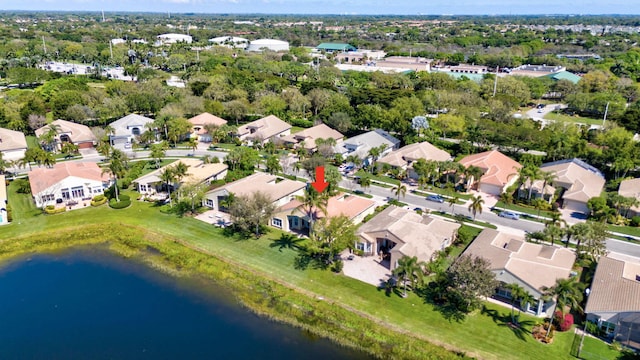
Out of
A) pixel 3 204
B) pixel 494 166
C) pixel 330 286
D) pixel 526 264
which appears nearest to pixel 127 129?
pixel 3 204

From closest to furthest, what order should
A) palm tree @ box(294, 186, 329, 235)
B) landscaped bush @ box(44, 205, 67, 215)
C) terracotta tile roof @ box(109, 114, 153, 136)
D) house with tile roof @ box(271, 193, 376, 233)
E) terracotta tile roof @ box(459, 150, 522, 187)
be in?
palm tree @ box(294, 186, 329, 235), house with tile roof @ box(271, 193, 376, 233), landscaped bush @ box(44, 205, 67, 215), terracotta tile roof @ box(459, 150, 522, 187), terracotta tile roof @ box(109, 114, 153, 136)

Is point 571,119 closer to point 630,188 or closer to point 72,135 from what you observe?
point 630,188

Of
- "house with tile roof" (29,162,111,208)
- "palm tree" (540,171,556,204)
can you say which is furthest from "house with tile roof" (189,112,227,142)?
"palm tree" (540,171,556,204)

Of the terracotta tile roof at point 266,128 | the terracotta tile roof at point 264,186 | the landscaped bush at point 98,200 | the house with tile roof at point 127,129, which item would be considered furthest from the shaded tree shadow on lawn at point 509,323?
the house with tile roof at point 127,129

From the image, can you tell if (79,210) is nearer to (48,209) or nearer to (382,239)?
(48,209)

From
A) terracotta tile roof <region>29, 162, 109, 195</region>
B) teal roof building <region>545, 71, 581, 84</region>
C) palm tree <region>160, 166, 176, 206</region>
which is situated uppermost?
teal roof building <region>545, 71, 581, 84</region>

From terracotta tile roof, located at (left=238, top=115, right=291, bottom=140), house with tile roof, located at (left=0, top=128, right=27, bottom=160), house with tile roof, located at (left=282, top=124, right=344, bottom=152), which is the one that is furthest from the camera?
terracotta tile roof, located at (left=238, top=115, right=291, bottom=140)

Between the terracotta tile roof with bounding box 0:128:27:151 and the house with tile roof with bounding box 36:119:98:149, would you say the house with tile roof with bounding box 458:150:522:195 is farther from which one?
the terracotta tile roof with bounding box 0:128:27:151
